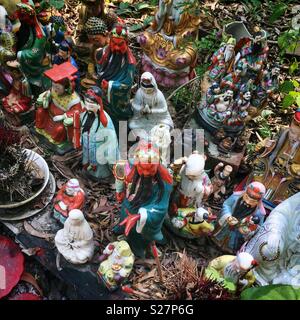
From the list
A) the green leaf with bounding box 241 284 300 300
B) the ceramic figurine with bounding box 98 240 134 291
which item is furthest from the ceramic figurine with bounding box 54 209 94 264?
the green leaf with bounding box 241 284 300 300

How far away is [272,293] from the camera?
96.7 inches

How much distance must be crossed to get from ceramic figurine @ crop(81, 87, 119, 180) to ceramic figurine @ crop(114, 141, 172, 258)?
433 millimetres

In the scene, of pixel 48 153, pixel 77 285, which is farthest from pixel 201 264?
pixel 48 153

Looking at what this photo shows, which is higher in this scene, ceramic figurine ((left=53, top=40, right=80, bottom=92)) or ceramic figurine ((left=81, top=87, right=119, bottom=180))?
ceramic figurine ((left=53, top=40, right=80, bottom=92))

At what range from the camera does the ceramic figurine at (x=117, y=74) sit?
3.38 metres

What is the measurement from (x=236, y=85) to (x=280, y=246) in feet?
4.16

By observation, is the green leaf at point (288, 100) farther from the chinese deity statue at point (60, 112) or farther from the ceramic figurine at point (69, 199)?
the ceramic figurine at point (69, 199)

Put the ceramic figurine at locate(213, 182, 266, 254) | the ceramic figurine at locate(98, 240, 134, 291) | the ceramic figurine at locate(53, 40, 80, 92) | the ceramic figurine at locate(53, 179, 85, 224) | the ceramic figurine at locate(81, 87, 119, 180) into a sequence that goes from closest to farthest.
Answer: the ceramic figurine at locate(98, 240, 134, 291) → the ceramic figurine at locate(213, 182, 266, 254) → the ceramic figurine at locate(53, 179, 85, 224) → the ceramic figurine at locate(81, 87, 119, 180) → the ceramic figurine at locate(53, 40, 80, 92)

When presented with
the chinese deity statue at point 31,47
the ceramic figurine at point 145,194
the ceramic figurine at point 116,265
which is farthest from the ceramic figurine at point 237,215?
the chinese deity statue at point 31,47

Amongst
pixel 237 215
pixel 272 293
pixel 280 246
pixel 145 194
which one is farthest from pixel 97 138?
pixel 272 293

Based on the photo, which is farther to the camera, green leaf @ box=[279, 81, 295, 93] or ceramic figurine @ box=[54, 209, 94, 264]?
green leaf @ box=[279, 81, 295, 93]

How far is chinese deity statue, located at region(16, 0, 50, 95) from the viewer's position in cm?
348

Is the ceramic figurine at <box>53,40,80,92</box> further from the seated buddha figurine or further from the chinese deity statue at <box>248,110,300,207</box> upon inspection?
the chinese deity statue at <box>248,110,300,207</box>
